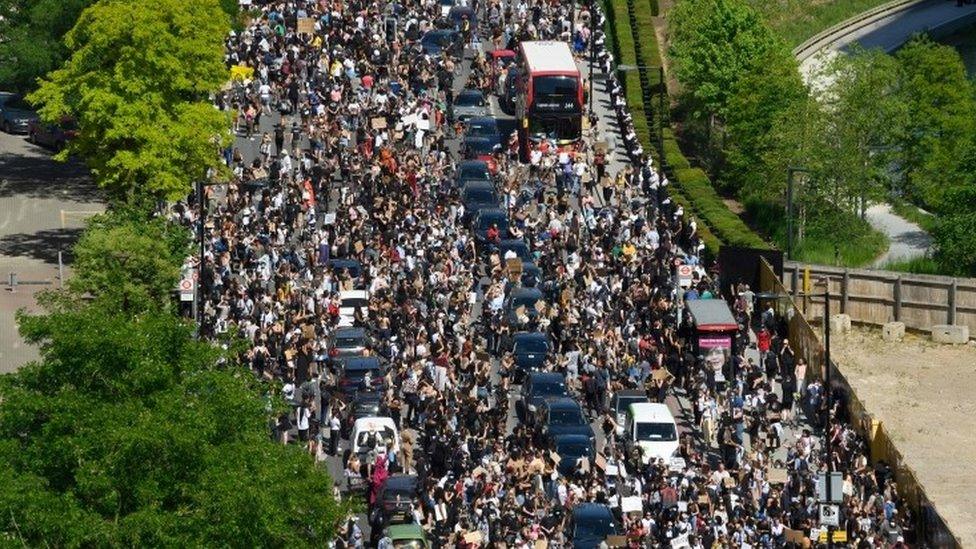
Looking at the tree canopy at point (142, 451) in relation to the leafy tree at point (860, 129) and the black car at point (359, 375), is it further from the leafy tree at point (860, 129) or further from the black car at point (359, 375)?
the leafy tree at point (860, 129)

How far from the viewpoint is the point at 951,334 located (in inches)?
3816

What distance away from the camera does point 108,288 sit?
87.9m

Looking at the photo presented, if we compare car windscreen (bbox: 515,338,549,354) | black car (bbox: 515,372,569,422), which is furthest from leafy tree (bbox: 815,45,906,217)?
black car (bbox: 515,372,569,422)

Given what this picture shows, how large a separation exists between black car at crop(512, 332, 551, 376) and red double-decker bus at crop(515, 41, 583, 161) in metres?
19.8

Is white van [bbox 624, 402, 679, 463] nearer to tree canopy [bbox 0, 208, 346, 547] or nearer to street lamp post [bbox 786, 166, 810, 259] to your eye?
tree canopy [bbox 0, 208, 346, 547]

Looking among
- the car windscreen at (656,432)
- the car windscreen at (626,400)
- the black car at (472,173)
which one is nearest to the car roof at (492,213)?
the black car at (472,173)

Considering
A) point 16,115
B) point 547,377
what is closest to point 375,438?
point 547,377

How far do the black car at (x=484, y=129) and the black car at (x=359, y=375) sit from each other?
22844mm

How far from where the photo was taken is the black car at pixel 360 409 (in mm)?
82188

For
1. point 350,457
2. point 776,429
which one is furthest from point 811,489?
point 350,457

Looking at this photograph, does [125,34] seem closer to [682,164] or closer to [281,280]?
[281,280]

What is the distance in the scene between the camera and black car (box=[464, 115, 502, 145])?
350 feet

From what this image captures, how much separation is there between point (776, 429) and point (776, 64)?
3575 cm

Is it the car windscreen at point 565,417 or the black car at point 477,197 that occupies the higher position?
the black car at point 477,197
